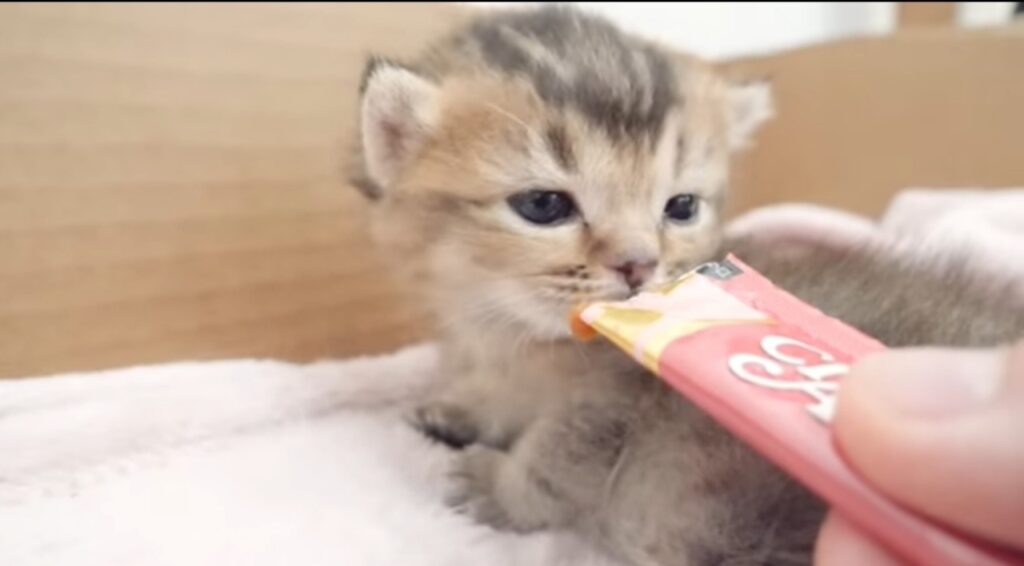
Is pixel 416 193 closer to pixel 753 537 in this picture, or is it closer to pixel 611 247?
pixel 611 247

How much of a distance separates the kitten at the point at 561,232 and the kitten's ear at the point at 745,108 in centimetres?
9

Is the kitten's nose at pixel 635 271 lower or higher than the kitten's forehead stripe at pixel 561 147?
lower

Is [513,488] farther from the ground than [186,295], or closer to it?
closer to it

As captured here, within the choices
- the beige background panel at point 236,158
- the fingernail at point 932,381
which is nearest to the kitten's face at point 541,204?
the beige background panel at point 236,158

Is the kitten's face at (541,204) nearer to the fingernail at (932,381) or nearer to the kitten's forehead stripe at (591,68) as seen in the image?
the kitten's forehead stripe at (591,68)

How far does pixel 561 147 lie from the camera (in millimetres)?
903

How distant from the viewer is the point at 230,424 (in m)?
1.06

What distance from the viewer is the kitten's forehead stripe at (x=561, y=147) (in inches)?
35.5

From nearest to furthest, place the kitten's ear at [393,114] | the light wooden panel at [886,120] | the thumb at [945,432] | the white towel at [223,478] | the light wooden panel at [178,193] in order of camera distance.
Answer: the thumb at [945,432]
the white towel at [223,478]
the kitten's ear at [393,114]
the light wooden panel at [178,193]
the light wooden panel at [886,120]

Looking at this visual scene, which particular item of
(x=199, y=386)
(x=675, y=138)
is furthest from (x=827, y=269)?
(x=199, y=386)

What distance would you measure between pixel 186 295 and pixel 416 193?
0.38 metres

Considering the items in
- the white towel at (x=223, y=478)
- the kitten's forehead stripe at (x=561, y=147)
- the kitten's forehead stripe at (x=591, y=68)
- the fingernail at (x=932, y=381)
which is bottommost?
the white towel at (x=223, y=478)

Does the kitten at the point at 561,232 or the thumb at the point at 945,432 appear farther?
the kitten at the point at 561,232

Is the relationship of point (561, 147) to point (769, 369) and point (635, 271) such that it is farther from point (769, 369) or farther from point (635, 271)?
point (769, 369)
